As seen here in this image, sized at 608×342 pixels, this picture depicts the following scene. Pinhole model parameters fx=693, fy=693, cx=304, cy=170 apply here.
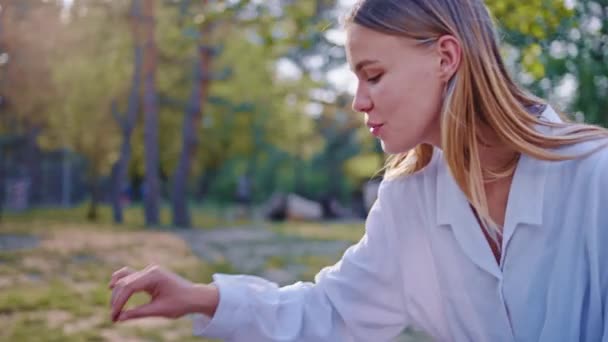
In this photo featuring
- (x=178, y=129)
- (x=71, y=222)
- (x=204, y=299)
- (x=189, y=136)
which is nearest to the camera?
(x=204, y=299)

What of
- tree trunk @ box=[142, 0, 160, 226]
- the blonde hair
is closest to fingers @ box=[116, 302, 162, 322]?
the blonde hair

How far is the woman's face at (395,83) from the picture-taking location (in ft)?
A: 5.51

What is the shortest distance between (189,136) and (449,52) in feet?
50.9

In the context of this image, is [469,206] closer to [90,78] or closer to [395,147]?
[395,147]

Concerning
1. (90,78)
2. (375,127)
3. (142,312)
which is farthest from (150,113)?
(142,312)

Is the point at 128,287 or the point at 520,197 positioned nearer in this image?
the point at 128,287

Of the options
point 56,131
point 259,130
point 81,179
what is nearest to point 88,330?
Result: point 56,131

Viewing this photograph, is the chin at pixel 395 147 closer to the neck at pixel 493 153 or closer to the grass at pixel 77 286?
the neck at pixel 493 153

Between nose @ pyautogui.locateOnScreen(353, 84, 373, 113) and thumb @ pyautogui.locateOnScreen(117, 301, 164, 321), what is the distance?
0.68 metres

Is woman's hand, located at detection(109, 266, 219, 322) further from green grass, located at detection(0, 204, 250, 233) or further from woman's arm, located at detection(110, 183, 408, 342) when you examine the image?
green grass, located at detection(0, 204, 250, 233)

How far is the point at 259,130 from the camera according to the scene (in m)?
25.7

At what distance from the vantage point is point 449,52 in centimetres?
167

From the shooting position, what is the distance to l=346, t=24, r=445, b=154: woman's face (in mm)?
1680

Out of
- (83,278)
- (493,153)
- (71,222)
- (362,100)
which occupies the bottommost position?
(71,222)
